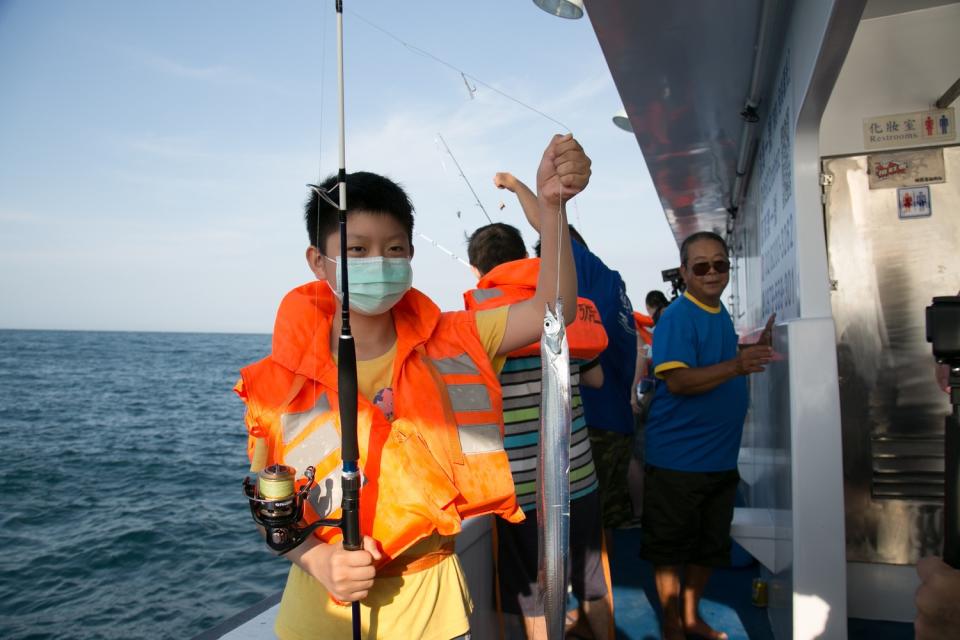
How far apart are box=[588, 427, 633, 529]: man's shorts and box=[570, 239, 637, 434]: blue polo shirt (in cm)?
9

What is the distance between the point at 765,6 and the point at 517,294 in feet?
6.47

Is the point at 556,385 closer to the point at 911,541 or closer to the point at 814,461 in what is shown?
the point at 814,461

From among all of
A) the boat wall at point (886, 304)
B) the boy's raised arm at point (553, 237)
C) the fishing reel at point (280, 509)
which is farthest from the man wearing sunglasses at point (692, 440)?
the fishing reel at point (280, 509)

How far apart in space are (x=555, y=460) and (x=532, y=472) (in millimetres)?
1266

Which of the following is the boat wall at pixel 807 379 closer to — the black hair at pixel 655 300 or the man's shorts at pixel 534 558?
the man's shorts at pixel 534 558

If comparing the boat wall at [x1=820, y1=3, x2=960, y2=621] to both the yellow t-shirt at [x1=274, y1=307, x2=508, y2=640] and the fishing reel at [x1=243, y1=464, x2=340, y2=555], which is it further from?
the fishing reel at [x1=243, y1=464, x2=340, y2=555]

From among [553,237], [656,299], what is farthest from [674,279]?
[553,237]

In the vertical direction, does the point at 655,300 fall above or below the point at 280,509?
above

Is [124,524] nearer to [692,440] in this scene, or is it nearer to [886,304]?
[692,440]

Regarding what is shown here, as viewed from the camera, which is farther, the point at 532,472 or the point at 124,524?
the point at 124,524

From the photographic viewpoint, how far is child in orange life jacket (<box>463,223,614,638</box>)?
282 cm

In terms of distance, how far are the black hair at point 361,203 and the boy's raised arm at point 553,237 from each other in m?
0.39

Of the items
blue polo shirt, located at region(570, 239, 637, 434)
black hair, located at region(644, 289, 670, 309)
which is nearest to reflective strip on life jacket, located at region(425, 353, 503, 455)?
blue polo shirt, located at region(570, 239, 637, 434)

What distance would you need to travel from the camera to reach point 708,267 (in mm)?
3607
